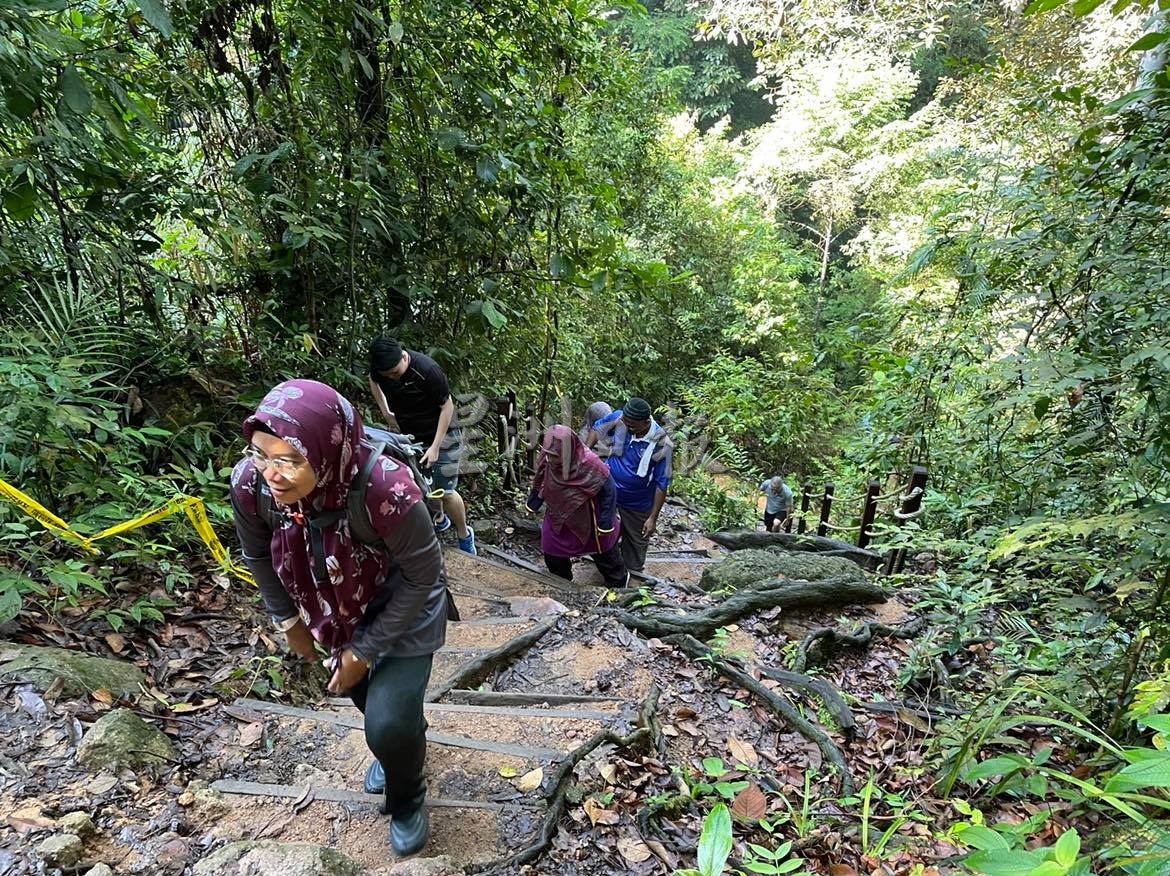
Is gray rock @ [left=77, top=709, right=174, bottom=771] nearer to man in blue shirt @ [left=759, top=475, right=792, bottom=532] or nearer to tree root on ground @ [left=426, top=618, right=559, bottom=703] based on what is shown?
tree root on ground @ [left=426, top=618, right=559, bottom=703]

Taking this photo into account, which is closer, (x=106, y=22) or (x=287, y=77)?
(x=106, y=22)

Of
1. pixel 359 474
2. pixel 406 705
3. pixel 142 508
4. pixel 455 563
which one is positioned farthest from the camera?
pixel 455 563

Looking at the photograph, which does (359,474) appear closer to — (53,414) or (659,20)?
(53,414)

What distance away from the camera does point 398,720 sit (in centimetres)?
213

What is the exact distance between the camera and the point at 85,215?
367cm

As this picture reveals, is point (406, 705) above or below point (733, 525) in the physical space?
above

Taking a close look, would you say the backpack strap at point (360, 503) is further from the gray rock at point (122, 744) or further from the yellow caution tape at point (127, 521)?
the gray rock at point (122, 744)

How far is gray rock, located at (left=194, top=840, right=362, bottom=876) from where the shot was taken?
6.15 feet

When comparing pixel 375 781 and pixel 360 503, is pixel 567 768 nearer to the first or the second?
pixel 375 781

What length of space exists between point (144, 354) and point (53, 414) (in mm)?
1322

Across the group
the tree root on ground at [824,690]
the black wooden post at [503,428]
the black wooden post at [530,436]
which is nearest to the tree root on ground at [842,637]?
the tree root on ground at [824,690]

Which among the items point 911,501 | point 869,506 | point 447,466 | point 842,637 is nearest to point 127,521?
point 447,466

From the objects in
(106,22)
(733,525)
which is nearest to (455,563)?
(106,22)

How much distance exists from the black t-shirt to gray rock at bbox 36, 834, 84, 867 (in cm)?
314
